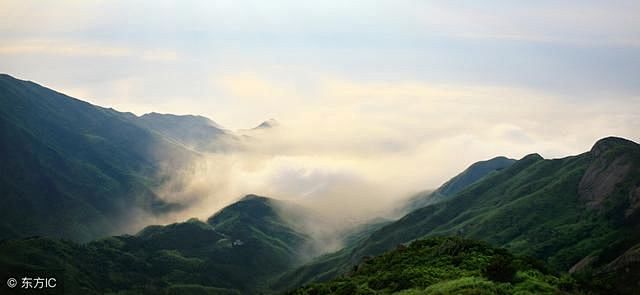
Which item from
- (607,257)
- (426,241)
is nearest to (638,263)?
(607,257)

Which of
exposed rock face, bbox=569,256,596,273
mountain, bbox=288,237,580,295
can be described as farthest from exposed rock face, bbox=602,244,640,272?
mountain, bbox=288,237,580,295

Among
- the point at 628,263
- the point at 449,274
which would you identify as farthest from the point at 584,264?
the point at 449,274

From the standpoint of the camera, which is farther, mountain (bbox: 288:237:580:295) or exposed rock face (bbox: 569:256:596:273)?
exposed rock face (bbox: 569:256:596:273)

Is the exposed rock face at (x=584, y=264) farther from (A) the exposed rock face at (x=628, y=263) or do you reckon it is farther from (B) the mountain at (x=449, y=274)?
(B) the mountain at (x=449, y=274)

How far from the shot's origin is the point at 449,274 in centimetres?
5853

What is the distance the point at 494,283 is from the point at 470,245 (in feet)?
61.2

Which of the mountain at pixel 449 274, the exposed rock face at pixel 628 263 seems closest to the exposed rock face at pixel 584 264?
the exposed rock face at pixel 628 263

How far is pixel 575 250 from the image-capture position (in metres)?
199

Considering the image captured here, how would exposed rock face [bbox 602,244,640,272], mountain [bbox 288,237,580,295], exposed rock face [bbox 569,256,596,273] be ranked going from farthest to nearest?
1. exposed rock face [bbox 569,256,596,273]
2. exposed rock face [bbox 602,244,640,272]
3. mountain [bbox 288,237,580,295]

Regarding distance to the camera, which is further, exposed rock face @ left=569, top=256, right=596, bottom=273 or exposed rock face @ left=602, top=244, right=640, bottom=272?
exposed rock face @ left=569, top=256, right=596, bottom=273

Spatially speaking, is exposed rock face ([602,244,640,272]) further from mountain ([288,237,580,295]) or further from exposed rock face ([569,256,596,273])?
mountain ([288,237,580,295])

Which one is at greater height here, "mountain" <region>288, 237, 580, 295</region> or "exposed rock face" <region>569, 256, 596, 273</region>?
"mountain" <region>288, 237, 580, 295</region>

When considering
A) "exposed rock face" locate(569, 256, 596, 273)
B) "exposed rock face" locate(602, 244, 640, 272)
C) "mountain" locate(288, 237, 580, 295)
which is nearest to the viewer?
"mountain" locate(288, 237, 580, 295)

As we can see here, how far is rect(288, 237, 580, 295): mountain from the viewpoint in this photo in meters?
48.8
